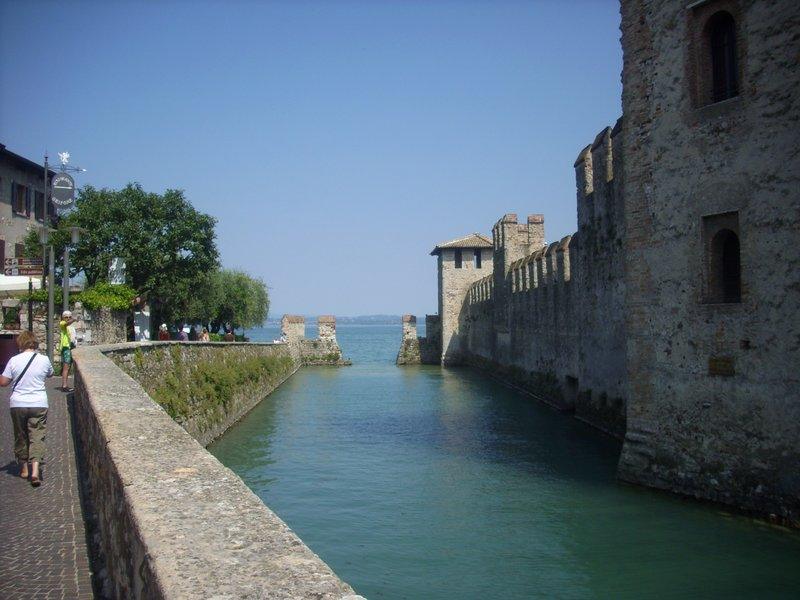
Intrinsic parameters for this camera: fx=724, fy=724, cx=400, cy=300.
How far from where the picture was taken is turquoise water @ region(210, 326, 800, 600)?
704 centimetres

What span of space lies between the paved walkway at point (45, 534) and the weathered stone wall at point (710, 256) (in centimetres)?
709

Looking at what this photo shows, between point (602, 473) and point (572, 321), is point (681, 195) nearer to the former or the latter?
point (602, 473)

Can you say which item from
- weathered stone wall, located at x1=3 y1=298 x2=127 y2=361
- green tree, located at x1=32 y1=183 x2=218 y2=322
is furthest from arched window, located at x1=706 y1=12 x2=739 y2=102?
green tree, located at x1=32 y1=183 x2=218 y2=322

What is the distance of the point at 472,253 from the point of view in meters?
41.4

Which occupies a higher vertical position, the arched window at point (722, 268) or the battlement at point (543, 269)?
the battlement at point (543, 269)

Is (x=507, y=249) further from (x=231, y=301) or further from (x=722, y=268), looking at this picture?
(x=231, y=301)

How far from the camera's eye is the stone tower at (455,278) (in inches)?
1624

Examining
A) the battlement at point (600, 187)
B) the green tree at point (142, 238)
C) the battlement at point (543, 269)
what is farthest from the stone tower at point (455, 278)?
the battlement at point (600, 187)

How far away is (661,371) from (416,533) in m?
3.94

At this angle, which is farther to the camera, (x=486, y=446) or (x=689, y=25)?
(x=486, y=446)

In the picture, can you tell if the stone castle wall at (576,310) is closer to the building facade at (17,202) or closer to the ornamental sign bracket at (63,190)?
the ornamental sign bracket at (63,190)

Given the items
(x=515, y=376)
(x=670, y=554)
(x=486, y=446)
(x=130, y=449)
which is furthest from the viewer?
(x=515, y=376)

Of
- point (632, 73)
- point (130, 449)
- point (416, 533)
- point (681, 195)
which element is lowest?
point (416, 533)

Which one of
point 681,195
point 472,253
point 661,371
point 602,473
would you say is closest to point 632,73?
point 681,195
